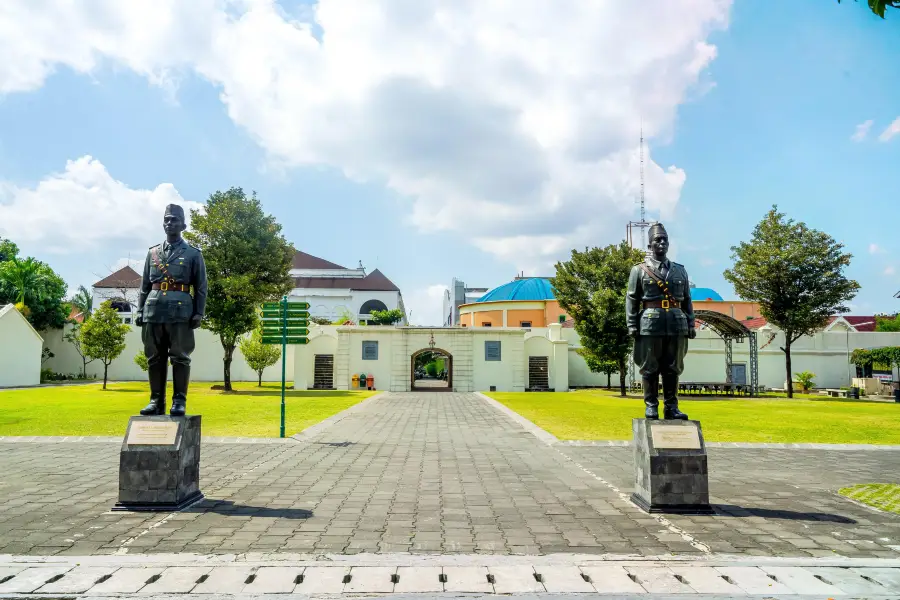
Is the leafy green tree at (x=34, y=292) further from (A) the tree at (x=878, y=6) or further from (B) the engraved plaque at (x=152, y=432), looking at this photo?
(A) the tree at (x=878, y=6)

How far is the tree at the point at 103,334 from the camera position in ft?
101

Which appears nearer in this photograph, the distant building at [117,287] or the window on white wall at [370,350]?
the window on white wall at [370,350]

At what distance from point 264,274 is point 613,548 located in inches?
1085

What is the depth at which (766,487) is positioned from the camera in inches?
307

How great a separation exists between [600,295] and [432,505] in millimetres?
23542

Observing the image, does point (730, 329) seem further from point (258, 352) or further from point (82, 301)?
point (82, 301)

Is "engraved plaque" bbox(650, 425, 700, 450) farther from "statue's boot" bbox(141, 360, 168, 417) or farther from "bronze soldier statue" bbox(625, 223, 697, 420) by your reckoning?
"statue's boot" bbox(141, 360, 168, 417)

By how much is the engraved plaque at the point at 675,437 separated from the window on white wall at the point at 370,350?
2891 centimetres

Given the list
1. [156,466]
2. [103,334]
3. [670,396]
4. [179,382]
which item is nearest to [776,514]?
[670,396]

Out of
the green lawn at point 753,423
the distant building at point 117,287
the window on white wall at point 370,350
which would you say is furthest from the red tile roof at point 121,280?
the green lawn at point 753,423

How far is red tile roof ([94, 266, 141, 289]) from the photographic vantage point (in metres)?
72.9

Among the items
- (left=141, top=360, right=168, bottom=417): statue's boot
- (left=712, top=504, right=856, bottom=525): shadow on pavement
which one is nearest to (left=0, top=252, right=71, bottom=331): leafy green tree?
(left=141, top=360, right=168, bottom=417): statue's boot

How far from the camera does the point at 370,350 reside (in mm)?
34844

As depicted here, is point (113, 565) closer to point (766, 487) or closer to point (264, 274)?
point (766, 487)
